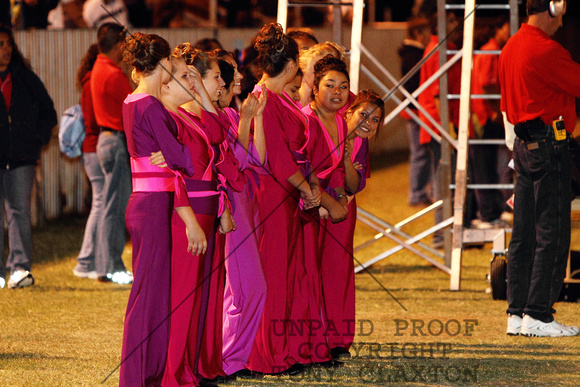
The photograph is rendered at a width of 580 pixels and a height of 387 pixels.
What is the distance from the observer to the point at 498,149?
351 inches

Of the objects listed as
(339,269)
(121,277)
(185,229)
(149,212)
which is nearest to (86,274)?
(121,277)

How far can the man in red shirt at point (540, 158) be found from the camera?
5.11 meters

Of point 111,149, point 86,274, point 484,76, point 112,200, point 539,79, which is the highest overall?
point 539,79

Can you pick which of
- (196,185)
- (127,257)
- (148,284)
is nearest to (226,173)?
(196,185)

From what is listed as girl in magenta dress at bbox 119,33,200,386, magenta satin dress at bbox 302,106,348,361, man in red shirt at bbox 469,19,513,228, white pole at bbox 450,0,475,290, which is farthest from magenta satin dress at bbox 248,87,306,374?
man in red shirt at bbox 469,19,513,228

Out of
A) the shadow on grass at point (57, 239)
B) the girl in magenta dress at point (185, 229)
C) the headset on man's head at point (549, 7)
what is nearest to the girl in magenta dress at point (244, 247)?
the girl in magenta dress at point (185, 229)

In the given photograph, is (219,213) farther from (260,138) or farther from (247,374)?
(247,374)

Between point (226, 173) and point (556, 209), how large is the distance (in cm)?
208

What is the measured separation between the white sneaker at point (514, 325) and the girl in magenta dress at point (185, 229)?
211 cm

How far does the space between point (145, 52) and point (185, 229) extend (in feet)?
2.51

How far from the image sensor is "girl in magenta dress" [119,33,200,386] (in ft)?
12.2

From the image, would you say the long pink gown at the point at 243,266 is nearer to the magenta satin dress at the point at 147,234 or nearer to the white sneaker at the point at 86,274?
the magenta satin dress at the point at 147,234

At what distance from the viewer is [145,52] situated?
3791 millimetres

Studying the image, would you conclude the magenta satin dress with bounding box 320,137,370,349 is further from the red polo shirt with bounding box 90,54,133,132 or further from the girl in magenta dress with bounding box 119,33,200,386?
the red polo shirt with bounding box 90,54,133,132
